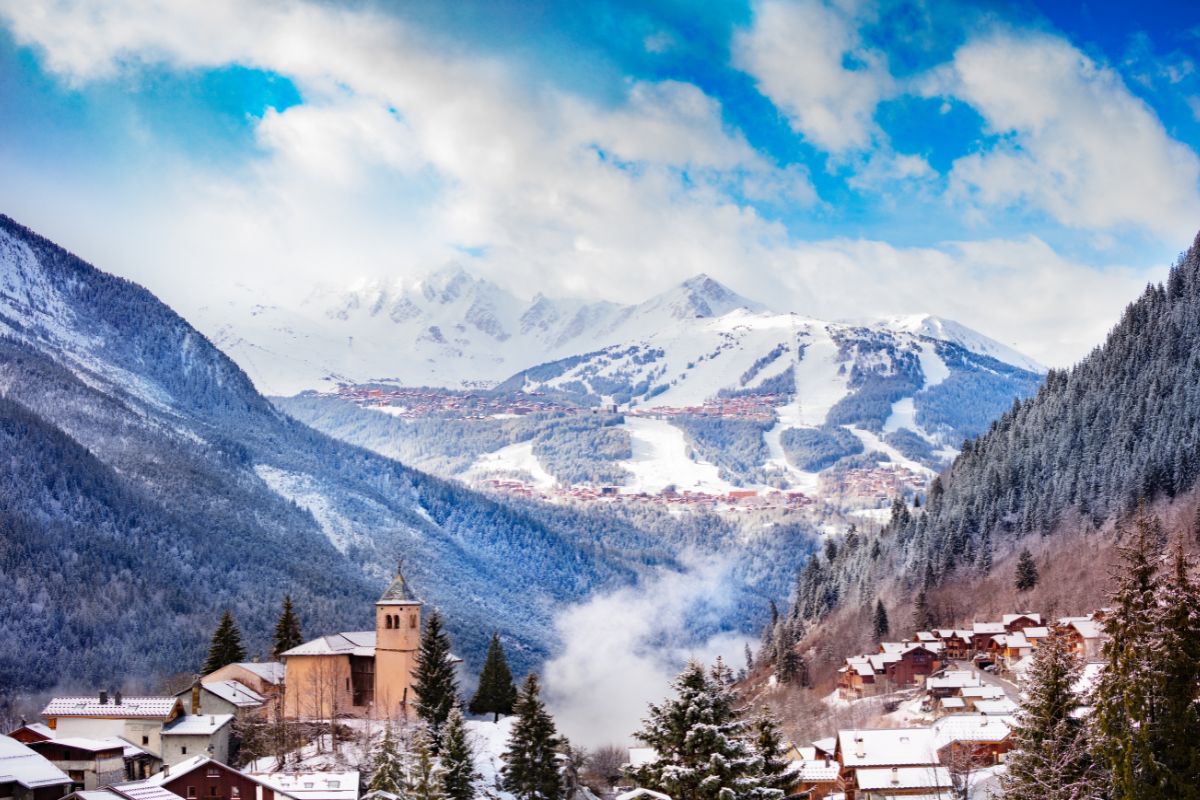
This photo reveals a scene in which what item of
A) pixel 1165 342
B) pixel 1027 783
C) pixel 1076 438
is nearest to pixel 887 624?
pixel 1076 438

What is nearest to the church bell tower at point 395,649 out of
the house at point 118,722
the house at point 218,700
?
the house at point 218,700

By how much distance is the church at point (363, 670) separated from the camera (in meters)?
115

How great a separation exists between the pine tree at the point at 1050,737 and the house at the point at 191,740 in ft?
211

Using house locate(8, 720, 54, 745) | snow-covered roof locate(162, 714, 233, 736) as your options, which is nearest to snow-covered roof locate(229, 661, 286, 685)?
snow-covered roof locate(162, 714, 233, 736)

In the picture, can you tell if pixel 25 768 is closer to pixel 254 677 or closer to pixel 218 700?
pixel 218 700

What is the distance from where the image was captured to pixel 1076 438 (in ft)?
635

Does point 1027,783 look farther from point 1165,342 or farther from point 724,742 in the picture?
point 1165,342

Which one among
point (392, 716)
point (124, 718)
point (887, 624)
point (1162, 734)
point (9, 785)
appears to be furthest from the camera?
point (887, 624)

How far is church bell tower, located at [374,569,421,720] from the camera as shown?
11525 cm

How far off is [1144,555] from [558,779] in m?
43.8

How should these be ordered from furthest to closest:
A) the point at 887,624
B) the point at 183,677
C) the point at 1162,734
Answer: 1. the point at 887,624
2. the point at 183,677
3. the point at 1162,734

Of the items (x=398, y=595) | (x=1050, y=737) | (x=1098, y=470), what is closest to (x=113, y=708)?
(x=398, y=595)

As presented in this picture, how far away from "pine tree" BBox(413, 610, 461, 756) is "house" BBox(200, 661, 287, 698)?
1669 centimetres

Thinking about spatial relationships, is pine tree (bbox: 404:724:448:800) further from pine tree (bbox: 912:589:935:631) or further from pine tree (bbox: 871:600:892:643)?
pine tree (bbox: 871:600:892:643)
